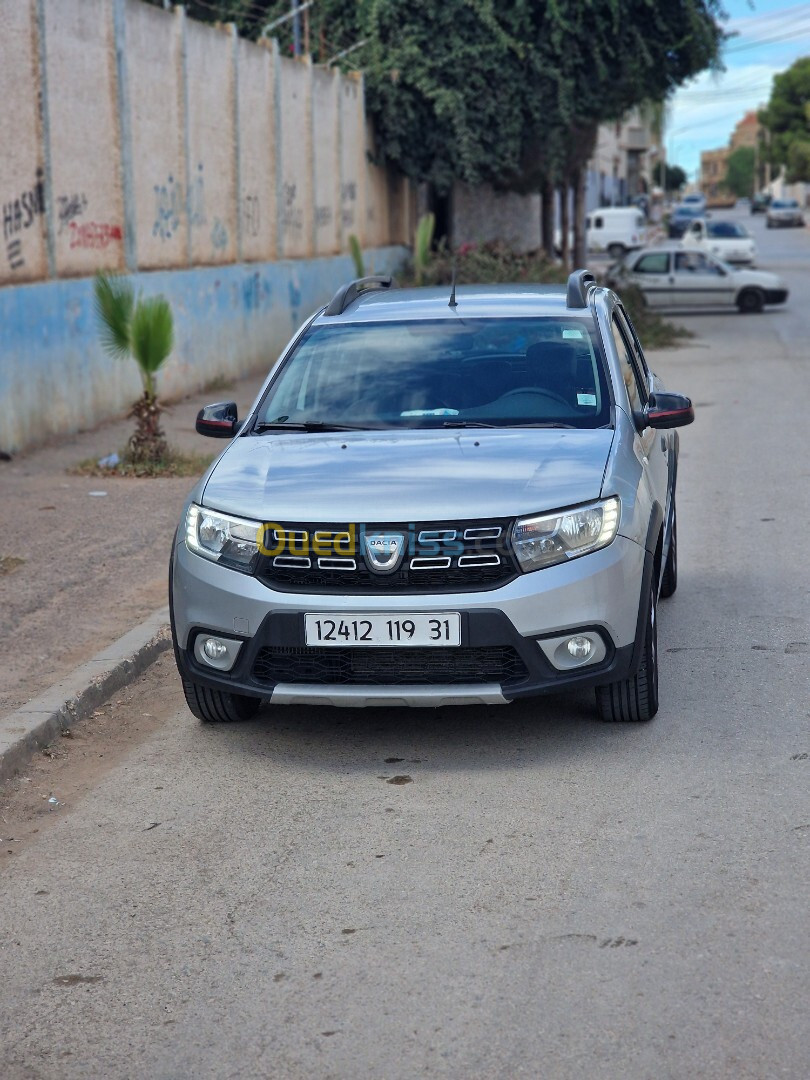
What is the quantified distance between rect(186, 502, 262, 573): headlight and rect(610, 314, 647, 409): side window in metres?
1.91

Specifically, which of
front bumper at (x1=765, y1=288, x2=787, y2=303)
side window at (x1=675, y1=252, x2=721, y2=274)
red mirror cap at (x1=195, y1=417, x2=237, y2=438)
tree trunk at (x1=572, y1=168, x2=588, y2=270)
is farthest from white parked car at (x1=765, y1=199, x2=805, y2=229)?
red mirror cap at (x1=195, y1=417, x2=237, y2=438)

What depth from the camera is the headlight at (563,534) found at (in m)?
5.13

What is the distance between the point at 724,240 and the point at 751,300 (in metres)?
13.9

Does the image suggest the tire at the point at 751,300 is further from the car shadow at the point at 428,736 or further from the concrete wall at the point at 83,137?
the car shadow at the point at 428,736

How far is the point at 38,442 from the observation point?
13.4 m

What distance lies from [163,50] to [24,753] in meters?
12.9

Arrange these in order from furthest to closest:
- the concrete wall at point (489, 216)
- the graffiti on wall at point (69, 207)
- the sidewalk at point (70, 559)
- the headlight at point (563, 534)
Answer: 1. the concrete wall at point (489, 216)
2. the graffiti on wall at point (69, 207)
3. the sidewalk at point (70, 559)
4. the headlight at point (563, 534)

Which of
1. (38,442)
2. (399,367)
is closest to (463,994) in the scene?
(399,367)

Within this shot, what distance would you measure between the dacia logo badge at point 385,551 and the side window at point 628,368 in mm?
1688

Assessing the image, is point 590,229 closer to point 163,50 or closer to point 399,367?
point 163,50

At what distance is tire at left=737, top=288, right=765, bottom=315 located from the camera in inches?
1203

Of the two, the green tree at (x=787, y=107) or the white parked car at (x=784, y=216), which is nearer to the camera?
the white parked car at (x=784, y=216)

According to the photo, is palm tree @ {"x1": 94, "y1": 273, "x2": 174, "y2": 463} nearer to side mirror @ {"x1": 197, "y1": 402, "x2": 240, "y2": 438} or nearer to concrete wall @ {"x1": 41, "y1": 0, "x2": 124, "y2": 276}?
concrete wall @ {"x1": 41, "y1": 0, "x2": 124, "y2": 276}

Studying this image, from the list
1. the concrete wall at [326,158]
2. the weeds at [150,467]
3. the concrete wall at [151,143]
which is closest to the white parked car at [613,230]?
the concrete wall at [326,158]
